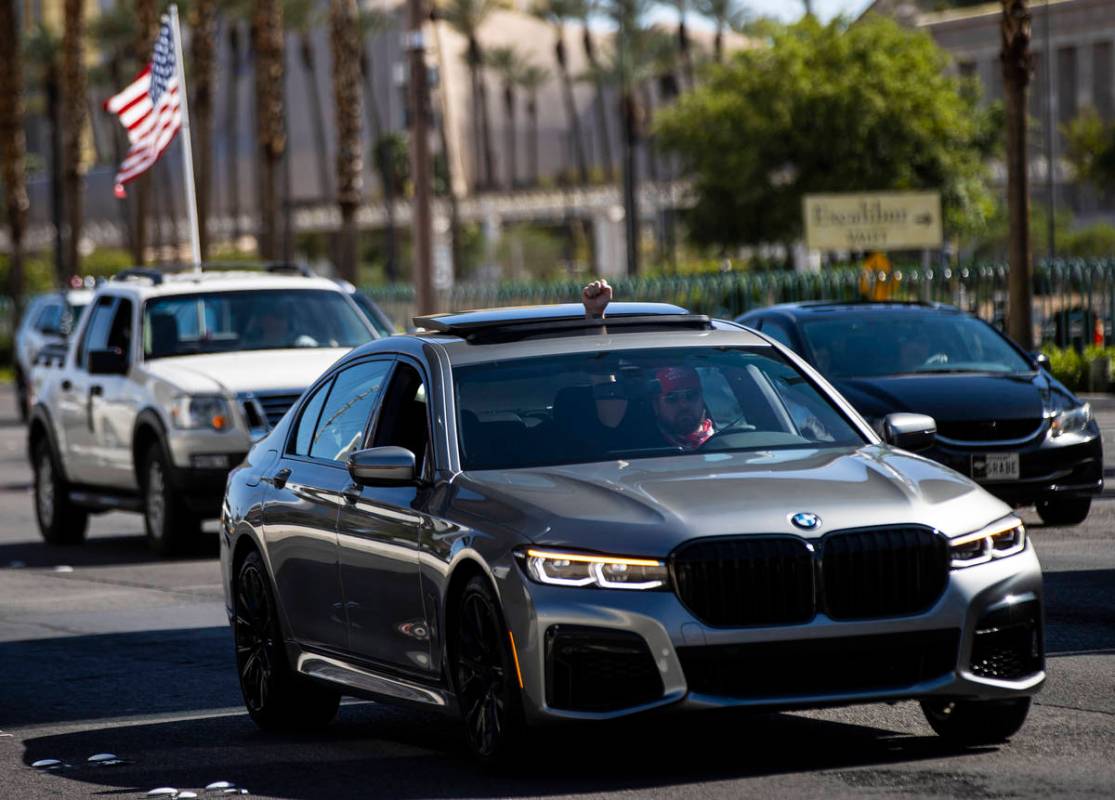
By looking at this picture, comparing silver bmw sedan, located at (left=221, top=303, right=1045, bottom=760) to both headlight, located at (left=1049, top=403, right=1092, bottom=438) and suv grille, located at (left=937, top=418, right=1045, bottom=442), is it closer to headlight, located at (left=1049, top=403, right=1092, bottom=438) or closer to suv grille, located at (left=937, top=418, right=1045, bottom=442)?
suv grille, located at (left=937, top=418, right=1045, bottom=442)

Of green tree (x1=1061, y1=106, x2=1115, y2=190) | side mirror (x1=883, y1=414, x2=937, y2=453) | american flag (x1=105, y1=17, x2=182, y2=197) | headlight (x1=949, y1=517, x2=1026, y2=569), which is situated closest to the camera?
headlight (x1=949, y1=517, x2=1026, y2=569)

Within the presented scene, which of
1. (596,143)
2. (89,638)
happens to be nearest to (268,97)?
(89,638)

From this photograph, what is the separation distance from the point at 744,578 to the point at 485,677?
964mm

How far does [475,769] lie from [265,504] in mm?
1854

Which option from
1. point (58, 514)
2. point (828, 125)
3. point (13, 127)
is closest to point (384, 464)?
point (58, 514)

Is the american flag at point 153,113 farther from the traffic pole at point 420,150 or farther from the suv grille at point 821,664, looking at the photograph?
the suv grille at point 821,664

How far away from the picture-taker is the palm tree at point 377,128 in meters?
95.0

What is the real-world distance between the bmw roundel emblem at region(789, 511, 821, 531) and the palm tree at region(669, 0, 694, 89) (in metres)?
95.9

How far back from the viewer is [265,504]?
9023 millimetres

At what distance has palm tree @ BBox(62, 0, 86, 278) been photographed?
52.5 metres

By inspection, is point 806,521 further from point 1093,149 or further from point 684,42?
point 684,42

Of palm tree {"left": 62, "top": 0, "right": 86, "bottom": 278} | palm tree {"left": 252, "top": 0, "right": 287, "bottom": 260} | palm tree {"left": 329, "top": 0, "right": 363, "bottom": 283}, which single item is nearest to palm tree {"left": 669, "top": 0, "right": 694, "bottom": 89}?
palm tree {"left": 62, "top": 0, "right": 86, "bottom": 278}

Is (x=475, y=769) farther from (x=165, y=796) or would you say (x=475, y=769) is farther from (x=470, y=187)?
(x=470, y=187)

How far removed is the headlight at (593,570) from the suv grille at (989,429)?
8.09 m
